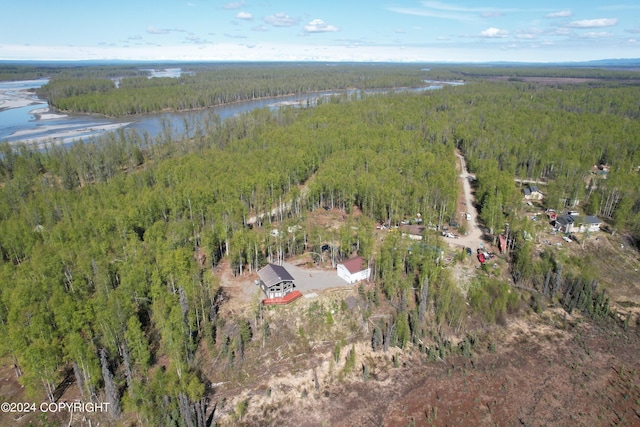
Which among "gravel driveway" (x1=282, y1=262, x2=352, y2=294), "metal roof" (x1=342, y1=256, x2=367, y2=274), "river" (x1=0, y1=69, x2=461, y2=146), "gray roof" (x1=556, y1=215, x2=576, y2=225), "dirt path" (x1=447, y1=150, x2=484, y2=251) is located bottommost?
"gravel driveway" (x1=282, y1=262, x2=352, y2=294)

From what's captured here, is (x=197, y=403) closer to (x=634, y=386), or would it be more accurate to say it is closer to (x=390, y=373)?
(x=390, y=373)

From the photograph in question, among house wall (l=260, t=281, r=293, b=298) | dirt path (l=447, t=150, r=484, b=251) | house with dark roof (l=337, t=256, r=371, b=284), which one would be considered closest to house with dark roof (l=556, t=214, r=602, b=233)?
dirt path (l=447, t=150, r=484, b=251)

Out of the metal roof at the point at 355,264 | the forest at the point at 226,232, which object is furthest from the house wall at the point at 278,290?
the metal roof at the point at 355,264

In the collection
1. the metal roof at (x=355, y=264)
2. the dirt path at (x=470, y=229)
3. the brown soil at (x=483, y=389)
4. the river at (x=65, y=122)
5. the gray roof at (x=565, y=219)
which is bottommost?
the brown soil at (x=483, y=389)

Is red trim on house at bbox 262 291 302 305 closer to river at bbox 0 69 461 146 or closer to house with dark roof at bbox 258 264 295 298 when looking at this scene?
house with dark roof at bbox 258 264 295 298

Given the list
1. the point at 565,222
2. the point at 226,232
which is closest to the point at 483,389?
the point at 226,232

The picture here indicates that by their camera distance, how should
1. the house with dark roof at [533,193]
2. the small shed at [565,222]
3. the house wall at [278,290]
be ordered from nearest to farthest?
the house wall at [278,290] → the small shed at [565,222] → the house with dark roof at [533,193]

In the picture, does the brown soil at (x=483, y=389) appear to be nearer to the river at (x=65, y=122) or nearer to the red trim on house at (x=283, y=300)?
the red trim on house at (x=283, y=300)
